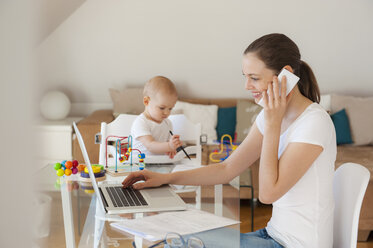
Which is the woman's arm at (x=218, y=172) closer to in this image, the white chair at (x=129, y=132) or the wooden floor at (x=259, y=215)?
the white chair at (x=129, y=132)

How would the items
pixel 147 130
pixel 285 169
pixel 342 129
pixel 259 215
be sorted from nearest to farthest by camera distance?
pixel 285 169
pixel 147 130
pixel 259 215
pixel 342 129

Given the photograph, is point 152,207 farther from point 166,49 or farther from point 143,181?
point 166,49

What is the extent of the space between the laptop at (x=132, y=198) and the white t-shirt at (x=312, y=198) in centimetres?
30

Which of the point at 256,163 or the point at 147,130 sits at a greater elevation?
the point at 147,130

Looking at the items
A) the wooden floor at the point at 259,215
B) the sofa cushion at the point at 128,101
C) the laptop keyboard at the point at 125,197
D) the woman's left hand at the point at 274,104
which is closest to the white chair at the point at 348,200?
the woman's left hand at the point at 274,104

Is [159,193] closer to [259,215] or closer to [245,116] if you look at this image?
[259,215]

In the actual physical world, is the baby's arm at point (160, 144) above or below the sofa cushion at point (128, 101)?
below

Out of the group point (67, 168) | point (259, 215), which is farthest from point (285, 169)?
point (259, 215)

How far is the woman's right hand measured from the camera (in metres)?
1.41

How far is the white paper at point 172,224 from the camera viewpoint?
105 cm

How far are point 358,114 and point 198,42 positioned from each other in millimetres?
1487

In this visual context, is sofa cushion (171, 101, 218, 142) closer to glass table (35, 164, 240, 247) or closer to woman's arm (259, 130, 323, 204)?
glass table (35, 164, 240, 247)

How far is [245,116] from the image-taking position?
3701 millimetres

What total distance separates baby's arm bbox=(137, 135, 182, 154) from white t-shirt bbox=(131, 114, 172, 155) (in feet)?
0.06
